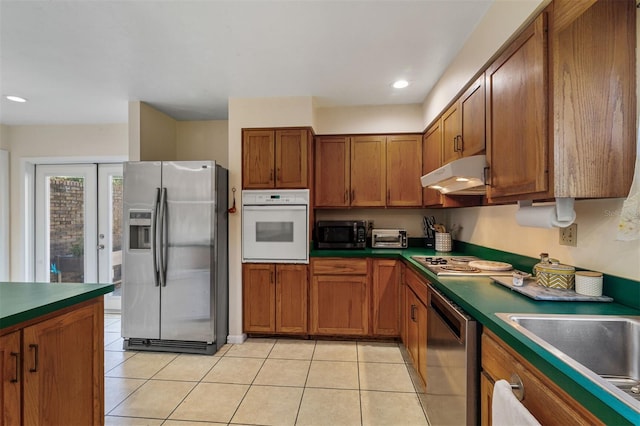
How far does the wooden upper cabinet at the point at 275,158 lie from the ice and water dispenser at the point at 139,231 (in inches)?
39.2

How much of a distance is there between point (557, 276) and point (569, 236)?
9.4 inches

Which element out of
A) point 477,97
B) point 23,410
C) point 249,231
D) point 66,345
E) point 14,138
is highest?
point 14,138

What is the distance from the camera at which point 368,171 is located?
129 inches

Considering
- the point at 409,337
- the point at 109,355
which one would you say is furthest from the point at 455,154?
the point at 109,355

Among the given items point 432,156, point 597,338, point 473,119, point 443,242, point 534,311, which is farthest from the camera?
point 443,242

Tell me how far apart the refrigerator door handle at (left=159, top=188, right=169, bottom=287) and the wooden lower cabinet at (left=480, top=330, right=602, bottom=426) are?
2673 mm

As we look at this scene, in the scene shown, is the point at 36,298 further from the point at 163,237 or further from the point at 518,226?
the point at 518,226

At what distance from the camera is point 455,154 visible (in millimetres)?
2230

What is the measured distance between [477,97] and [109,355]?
3.78 meters

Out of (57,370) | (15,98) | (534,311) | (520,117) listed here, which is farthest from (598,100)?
(15,98)

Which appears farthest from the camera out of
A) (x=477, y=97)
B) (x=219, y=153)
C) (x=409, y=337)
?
(x=219, y=153)

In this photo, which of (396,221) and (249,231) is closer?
(249,231)

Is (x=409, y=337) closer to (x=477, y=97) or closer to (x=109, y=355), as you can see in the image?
(x=477, y=97)

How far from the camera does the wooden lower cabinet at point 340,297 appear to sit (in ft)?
9.65
